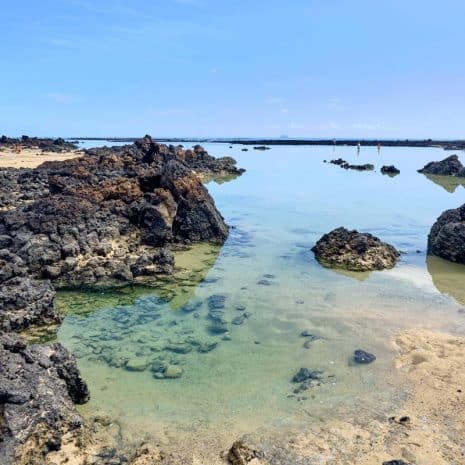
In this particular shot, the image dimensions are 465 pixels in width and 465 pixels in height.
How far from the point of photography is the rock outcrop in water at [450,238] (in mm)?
17734

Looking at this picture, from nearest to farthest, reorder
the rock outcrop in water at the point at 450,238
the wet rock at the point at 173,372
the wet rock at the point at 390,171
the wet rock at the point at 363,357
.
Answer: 1. the wet rock at the point at 173,372
2. the wet rock at the point at 363,357
3. the rock outcrop in water at the point at 450,238
4. the wet rock at the point at 390,171

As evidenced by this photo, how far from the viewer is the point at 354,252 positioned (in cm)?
1752

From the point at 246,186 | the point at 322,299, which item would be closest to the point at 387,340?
the point at 322,299

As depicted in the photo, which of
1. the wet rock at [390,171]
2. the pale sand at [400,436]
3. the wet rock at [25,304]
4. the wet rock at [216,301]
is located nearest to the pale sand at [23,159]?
the wet rock at [25,304]

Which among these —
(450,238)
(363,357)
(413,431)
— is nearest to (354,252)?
(450,238)

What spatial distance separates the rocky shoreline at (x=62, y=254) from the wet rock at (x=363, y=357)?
549 centimetres

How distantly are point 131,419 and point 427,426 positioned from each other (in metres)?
4.83

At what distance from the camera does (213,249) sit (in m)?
19.5

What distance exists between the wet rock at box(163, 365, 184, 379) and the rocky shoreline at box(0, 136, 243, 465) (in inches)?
66.2

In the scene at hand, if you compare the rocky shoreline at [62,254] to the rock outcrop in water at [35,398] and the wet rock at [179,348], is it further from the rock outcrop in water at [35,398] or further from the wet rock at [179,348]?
the wet rock at [179,348]

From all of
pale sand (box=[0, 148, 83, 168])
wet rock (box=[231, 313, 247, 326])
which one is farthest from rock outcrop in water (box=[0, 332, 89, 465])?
pale sand (box=[0, 148, 83, 168])

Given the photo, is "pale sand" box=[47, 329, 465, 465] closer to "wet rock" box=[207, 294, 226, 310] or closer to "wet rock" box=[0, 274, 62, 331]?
"wet rock" box=[0, 274, 62, 331]

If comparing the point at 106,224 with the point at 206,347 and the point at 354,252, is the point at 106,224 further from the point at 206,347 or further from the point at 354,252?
the point at 354,252

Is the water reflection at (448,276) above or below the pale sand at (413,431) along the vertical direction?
above
